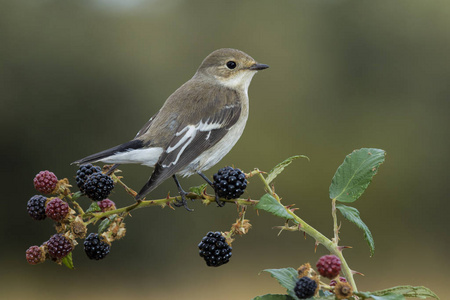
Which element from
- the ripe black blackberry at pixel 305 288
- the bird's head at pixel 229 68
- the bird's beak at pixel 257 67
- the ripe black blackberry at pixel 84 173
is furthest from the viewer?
the bird's head at pixel 229 68

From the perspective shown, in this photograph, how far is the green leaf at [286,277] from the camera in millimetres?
1504

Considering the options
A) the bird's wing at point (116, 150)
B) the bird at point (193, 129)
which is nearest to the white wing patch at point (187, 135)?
the bird at point (193, 129)

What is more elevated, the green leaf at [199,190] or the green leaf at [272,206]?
the green leaf at [272,206]

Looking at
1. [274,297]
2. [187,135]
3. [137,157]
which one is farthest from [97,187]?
[187,135]

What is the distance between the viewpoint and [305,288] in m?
1.42

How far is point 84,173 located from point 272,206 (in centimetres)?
80

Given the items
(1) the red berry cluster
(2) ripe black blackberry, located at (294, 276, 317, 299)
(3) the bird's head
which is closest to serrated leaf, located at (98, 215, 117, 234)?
(1) the red berry cluster

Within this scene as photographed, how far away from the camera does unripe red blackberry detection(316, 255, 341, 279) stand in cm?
147

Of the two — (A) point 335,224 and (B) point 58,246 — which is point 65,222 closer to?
(B) point 58,246

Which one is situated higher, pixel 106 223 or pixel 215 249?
pixel 106 223

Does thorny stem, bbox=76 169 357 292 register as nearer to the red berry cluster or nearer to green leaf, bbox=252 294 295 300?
the red berry cluster

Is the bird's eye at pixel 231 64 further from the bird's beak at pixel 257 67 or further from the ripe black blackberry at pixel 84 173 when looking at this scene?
the ripe black blackberry at pixel 84 173

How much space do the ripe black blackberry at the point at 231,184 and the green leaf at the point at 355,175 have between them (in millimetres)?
321

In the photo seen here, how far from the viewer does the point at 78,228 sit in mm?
1746
